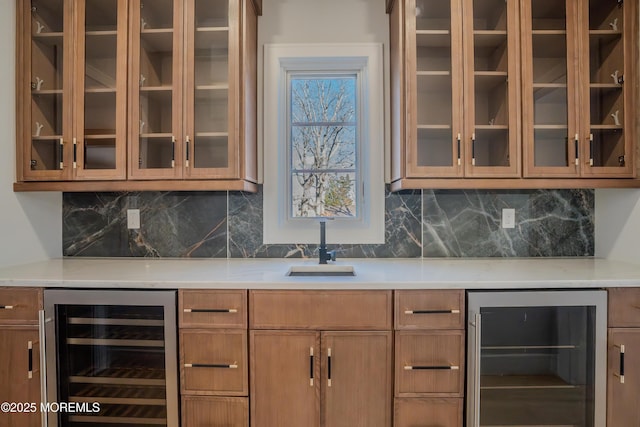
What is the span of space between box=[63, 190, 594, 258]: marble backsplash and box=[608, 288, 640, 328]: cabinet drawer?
2.19ft

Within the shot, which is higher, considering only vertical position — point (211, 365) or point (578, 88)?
point (578, 88)

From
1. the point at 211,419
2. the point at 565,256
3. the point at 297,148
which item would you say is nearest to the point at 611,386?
the point at 565,256

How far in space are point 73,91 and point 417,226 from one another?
2.13m

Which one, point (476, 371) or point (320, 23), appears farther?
point (320, 23)

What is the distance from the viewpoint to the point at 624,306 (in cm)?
157

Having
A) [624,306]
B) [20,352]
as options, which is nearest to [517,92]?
[624,306]

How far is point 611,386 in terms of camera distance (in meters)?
1.57

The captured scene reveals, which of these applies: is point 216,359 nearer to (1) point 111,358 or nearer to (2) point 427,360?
(1) point 111,358

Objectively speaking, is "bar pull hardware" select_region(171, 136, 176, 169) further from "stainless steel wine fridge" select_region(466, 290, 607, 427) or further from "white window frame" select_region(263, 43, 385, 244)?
"stainless steel wine fridge" select_region(466, 290, 607, 427)

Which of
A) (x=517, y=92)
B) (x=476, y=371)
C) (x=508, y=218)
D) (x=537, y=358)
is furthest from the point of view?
(x=508, y=218)

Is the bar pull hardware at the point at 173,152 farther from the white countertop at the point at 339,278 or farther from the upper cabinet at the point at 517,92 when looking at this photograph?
the upper cabinet at the point at 517,92

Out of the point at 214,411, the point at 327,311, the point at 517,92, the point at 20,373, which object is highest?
the point at 517,92

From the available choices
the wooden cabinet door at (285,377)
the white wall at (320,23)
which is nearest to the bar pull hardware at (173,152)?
the white wall at (320,23)

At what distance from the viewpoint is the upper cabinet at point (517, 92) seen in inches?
72.9
